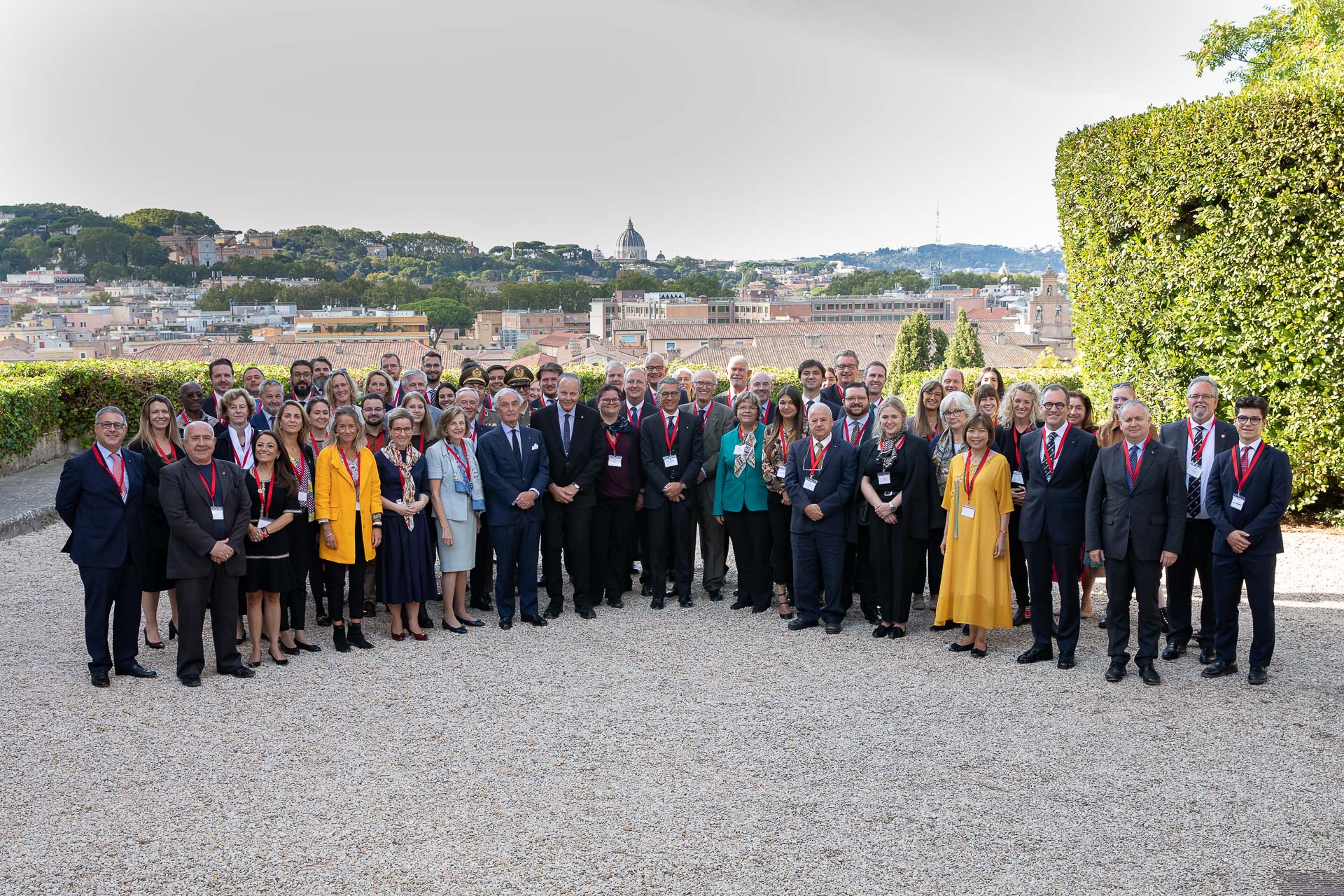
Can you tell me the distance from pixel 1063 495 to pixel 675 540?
3.10 meters

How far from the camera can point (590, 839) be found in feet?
15.3

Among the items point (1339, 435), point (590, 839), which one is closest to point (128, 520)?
point (590, 839)

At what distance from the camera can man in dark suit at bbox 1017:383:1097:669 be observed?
696 centimetres

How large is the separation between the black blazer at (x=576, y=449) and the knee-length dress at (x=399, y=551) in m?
1.15

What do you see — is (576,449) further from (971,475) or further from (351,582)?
(971,475)

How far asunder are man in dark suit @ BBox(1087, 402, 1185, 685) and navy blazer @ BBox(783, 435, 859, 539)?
167cm

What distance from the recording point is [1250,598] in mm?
6586

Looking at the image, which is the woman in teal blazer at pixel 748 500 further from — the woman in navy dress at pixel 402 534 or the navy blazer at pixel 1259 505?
the navy blazer at pixel 1259 505

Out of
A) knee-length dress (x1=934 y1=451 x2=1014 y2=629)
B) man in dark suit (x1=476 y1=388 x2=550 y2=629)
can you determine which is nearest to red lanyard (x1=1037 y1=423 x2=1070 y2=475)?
knee-length dress (x1=934 y1=451 x2=1014 y2=629)

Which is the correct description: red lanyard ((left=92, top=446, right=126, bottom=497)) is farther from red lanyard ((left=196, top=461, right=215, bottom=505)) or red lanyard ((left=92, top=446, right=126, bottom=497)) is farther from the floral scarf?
the floral scarf

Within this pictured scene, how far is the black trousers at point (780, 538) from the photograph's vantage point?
328 inches

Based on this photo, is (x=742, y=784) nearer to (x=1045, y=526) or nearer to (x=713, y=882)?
(x=713, y=882)

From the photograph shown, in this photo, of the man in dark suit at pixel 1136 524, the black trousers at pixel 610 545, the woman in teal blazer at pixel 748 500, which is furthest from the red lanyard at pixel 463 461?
the man in dark suit at pixel 1136 524

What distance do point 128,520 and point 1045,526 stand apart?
565 cm
